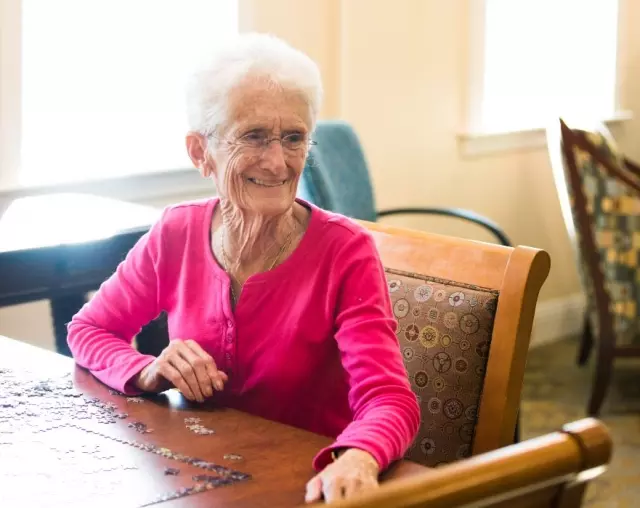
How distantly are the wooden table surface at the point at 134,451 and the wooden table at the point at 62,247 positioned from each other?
695 millimetres

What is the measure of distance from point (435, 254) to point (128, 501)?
0.69m

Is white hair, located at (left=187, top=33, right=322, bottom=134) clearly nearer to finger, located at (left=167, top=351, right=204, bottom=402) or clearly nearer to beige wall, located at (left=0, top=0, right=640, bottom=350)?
finger, located at (left=167, top=351, right=204, bottom=402)

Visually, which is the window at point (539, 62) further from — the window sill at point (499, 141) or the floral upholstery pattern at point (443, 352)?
the floral upholstery pattern at point (443, 352)

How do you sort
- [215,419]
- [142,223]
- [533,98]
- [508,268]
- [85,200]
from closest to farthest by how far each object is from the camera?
[215,419]
[508,268]
[142,223]
[85,200]
[533,98]

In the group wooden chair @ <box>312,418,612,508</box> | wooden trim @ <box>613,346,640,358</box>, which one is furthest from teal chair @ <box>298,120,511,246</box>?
wooden chair @ <box>312,418,612,508</box>

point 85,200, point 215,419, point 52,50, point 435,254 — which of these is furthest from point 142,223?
point 215,419

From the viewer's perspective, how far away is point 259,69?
1435 millimetres

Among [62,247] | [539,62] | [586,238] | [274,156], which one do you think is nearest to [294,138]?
[274,156]

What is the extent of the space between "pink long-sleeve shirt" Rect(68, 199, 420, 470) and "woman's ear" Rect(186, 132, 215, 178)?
0.06 m

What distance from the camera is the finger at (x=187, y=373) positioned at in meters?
1.42

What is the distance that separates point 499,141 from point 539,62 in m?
0.49

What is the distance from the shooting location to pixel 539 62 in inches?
178

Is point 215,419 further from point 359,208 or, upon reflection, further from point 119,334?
point 359,208

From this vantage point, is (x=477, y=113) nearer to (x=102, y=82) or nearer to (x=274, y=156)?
(x=102, y=82)
